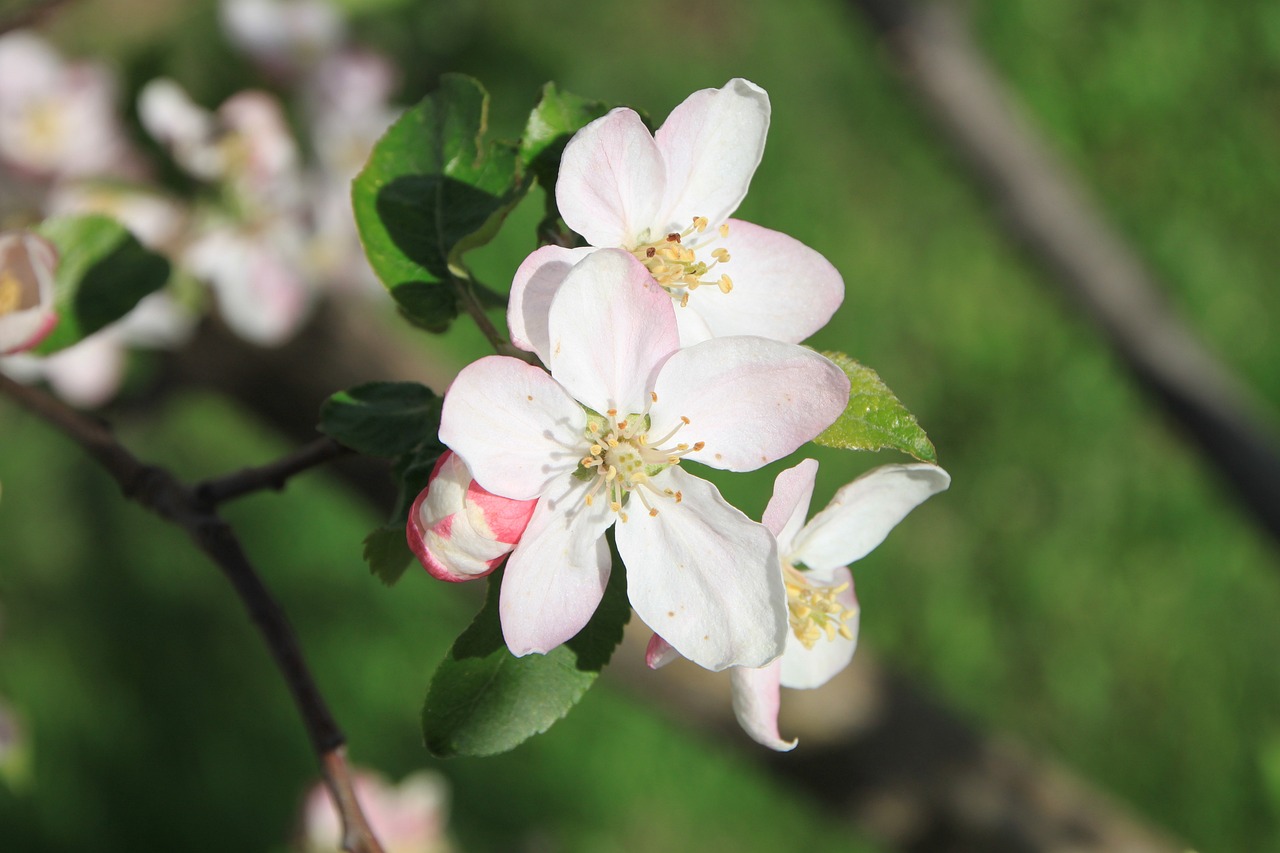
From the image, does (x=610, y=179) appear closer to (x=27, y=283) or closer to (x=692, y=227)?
(x=692, y=227)

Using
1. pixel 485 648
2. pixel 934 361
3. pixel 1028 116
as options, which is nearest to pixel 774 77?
pixel 1028 116

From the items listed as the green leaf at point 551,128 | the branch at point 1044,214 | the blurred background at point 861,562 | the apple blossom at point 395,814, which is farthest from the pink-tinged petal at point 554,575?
the branch at point 1044,214

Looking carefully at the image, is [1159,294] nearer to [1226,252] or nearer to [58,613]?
[1226,252]

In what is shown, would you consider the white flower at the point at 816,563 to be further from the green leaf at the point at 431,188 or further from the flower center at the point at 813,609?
the green leaf at the point at 431,188

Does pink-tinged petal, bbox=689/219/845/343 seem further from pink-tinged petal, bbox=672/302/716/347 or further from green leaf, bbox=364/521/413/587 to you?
green leaf, bbox=364/521/413/587

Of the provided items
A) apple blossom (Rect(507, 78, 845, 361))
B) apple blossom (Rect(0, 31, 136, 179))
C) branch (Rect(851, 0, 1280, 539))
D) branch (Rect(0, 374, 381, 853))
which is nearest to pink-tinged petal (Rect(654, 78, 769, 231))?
apple blossom (Rect(507, 78, 845, 361))

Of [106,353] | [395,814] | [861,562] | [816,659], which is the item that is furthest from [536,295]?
[861,562]
